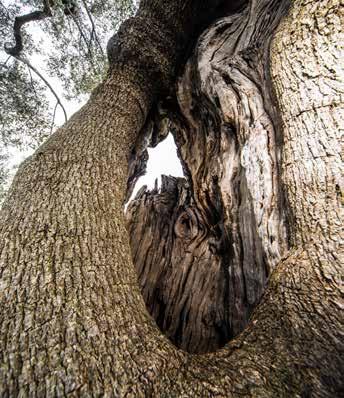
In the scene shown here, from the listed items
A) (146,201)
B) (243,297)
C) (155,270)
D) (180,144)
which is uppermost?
(180,144)

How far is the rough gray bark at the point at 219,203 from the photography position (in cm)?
195

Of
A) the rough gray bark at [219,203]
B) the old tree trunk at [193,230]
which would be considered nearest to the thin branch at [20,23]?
the old tree trunk at [193,230]

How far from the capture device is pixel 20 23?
6152 millimetres

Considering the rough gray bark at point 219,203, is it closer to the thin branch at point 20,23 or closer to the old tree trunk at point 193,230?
the old tree trunk at point 193,230

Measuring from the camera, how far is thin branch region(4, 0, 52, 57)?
20.0 feet

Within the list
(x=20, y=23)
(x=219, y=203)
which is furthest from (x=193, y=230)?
(x=20, y=23)

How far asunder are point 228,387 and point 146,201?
7.48 ft

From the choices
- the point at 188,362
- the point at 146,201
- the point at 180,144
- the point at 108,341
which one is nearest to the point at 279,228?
the point at 188,362

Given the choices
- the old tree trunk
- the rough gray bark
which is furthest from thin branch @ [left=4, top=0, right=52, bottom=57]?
the rough gray bark

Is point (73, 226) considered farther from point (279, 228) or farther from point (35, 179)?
point (279, 228)

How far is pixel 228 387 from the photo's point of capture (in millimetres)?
953

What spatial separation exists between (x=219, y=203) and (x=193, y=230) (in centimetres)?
37

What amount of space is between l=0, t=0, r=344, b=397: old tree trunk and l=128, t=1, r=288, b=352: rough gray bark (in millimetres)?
15

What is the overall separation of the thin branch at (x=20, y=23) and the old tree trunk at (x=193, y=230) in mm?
4075
